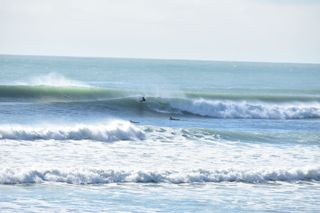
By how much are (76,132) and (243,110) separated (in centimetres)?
1488

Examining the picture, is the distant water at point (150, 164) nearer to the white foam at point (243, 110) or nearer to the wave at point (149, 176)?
the wave at point (149, 176)

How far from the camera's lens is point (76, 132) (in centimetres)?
2288

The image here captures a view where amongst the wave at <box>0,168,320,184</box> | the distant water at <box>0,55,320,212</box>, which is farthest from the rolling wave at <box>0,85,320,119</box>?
the wave at <box>0,168,320,184</box>

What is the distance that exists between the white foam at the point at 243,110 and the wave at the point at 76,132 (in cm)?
1159

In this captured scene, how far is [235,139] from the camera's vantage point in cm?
2441

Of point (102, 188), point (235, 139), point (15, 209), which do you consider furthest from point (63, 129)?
point (15, 209)

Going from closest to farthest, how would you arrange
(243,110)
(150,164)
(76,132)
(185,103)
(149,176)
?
(149,176)
(150,164)
(76,132)
(243,110)
(185,103)

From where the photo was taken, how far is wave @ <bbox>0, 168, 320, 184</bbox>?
16219 mm

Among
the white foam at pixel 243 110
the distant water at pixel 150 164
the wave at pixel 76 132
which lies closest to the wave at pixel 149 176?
the distant water at pixel 150 164

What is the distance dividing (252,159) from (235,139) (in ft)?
14.1

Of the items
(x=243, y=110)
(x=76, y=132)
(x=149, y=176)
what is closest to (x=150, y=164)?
(x=149, y=176)

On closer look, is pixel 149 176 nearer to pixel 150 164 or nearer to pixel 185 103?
pixel 150 164

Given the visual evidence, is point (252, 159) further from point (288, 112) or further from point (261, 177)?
point (288, 112)

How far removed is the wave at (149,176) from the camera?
16219mm
